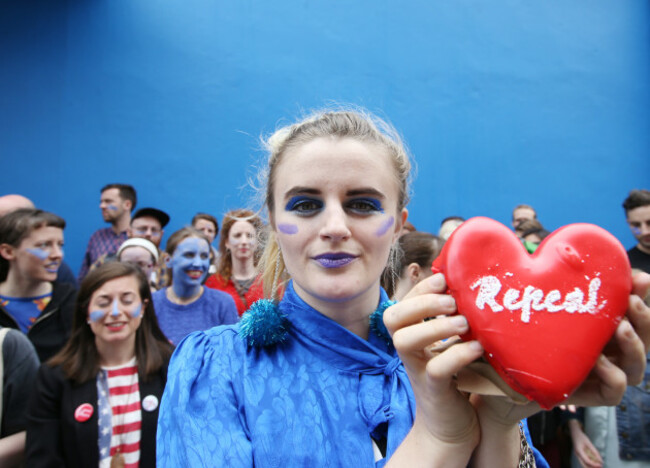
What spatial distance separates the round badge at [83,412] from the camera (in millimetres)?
1963

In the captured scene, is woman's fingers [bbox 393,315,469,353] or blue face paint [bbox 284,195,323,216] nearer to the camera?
woman's fingers [bbox 393,315,469,353]

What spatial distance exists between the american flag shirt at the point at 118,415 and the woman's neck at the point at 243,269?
1.48 metres

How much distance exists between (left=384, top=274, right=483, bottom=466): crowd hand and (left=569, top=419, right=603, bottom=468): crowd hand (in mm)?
1861

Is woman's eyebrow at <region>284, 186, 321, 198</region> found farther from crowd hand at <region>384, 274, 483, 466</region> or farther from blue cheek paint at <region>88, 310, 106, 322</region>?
blue cheek paint at <region>88, 310, 106, 322</region>

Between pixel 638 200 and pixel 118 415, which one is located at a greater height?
pixel 638 200

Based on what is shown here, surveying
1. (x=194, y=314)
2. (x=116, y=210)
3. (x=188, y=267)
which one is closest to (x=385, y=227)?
(x=194, y=314)

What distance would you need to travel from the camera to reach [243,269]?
361cm

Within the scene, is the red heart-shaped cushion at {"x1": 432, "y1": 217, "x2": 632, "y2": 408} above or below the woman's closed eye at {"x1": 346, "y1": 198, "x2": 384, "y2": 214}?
below

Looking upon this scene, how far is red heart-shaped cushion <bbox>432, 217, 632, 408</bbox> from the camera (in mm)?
831

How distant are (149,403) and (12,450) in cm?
59

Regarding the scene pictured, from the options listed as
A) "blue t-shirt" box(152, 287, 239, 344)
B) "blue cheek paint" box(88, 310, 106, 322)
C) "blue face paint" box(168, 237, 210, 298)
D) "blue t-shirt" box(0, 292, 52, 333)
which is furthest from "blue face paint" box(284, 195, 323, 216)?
"blue t-shirt" box(0, 292, 52, 333)

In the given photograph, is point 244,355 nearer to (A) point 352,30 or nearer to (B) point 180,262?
(B) point 180,262

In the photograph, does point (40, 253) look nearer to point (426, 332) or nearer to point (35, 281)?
point (35, 281)

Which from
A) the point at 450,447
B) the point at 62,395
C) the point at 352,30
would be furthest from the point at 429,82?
the point at 450,447
